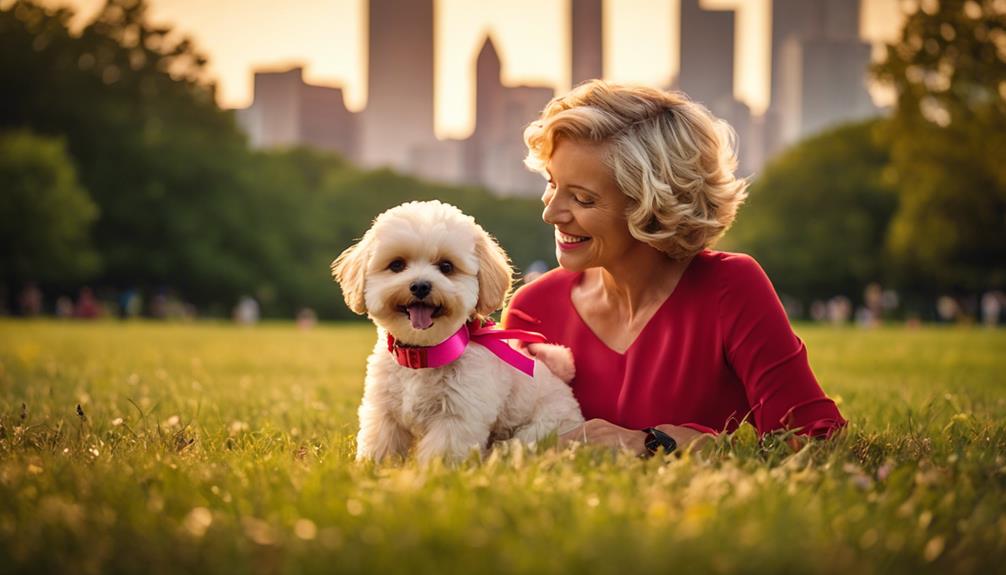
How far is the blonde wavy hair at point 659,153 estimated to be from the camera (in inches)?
189

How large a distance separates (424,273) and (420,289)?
82 mm

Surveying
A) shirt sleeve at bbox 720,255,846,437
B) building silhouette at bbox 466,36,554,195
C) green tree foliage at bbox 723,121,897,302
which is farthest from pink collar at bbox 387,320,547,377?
building silhouette at bbox 466,36,554,195

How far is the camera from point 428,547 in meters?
2.49

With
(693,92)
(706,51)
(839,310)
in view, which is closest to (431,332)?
(839,310)

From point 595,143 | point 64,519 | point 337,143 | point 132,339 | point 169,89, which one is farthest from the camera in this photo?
point 337,143

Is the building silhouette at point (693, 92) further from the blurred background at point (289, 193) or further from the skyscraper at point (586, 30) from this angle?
the blurred background at point (289, 193)

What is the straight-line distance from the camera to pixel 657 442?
4430mm

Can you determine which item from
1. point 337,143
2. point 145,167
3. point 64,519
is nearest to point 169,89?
point 145,167

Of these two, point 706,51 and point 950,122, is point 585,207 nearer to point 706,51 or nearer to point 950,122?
point 950,122

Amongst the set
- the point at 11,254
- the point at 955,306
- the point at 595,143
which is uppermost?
the point at 595,143

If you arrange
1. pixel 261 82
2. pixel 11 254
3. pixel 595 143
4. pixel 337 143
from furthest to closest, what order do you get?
pixel 337 143 < pixel 261 82 < pixel 11 254 < pixel 595 143

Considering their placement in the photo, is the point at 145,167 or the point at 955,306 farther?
the point at 955,306

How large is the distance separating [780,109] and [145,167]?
465 ft

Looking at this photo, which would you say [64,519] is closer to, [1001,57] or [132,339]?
[132,339]
